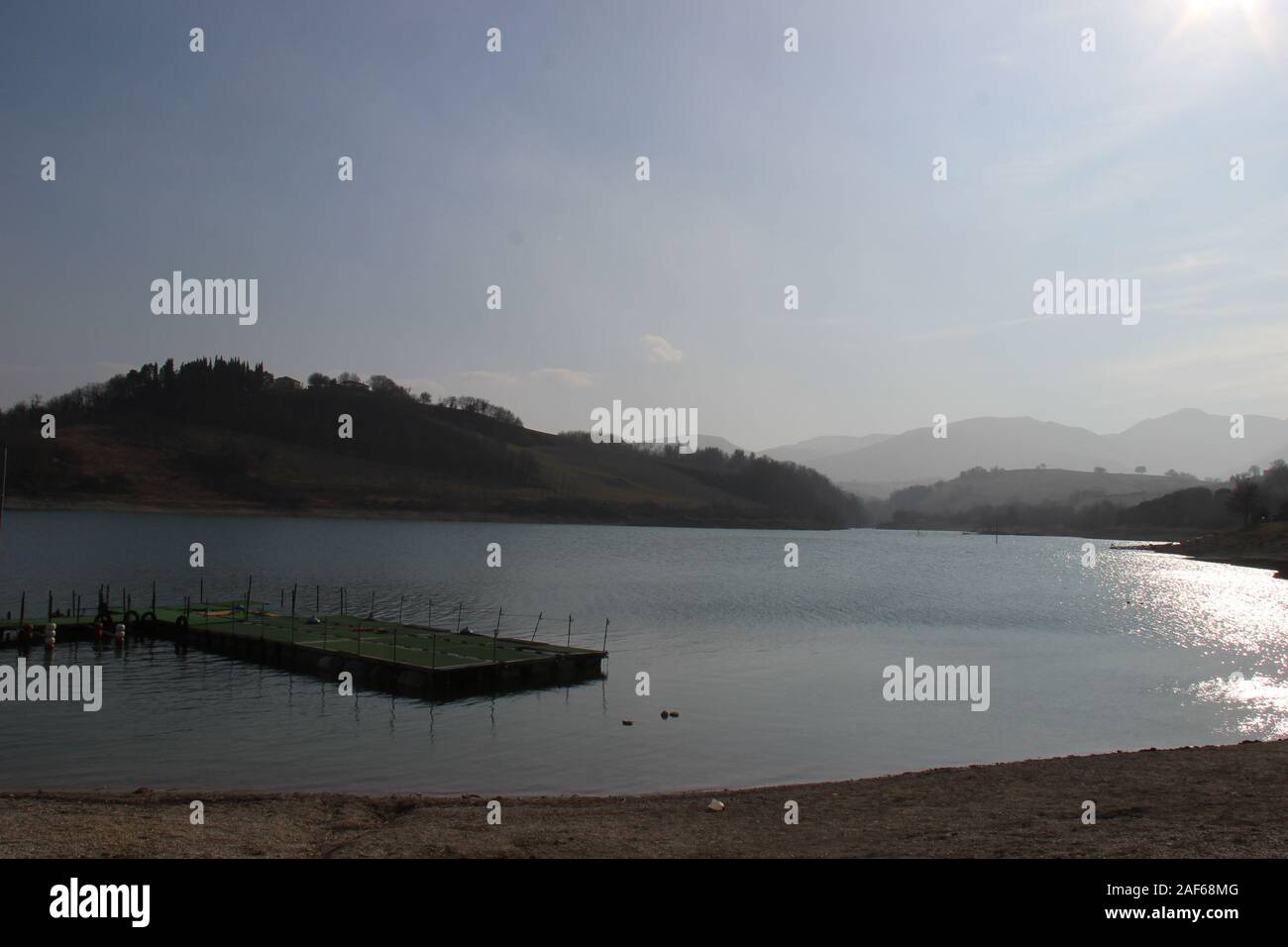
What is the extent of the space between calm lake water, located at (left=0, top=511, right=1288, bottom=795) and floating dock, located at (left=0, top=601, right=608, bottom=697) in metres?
1.19

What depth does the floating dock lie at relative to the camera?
32531 millimetres

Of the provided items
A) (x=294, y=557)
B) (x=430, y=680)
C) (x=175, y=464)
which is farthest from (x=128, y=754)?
(x=175, y=464)

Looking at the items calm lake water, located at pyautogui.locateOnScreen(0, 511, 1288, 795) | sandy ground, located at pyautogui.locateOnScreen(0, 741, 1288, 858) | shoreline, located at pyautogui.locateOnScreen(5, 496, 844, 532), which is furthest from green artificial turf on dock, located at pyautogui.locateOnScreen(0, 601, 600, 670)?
shoreline, located at pyautogui.locateOnScreen(5, 496, 844, 532)

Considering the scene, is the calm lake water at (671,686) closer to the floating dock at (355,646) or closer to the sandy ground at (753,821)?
the floating dock at (355,646)

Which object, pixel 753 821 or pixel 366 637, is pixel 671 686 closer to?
pixel 366 637

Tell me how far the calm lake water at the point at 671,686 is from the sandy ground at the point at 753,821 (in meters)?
3.47

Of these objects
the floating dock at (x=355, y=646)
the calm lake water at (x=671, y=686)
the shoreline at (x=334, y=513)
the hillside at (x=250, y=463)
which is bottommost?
the calm lake water at (x=671, y=686)

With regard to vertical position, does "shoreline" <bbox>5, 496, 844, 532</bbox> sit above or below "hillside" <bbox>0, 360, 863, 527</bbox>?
below

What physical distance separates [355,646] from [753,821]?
25057mm

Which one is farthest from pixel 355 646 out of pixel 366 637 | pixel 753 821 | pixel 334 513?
pixel 334 513

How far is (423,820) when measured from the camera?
1502 centimetres

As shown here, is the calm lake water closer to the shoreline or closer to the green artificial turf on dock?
the green artificial turf on dock

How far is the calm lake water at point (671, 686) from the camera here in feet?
72.6

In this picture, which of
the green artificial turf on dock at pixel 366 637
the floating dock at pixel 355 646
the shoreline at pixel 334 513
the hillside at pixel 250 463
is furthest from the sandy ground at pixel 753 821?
the hillside at pixel 250 463
